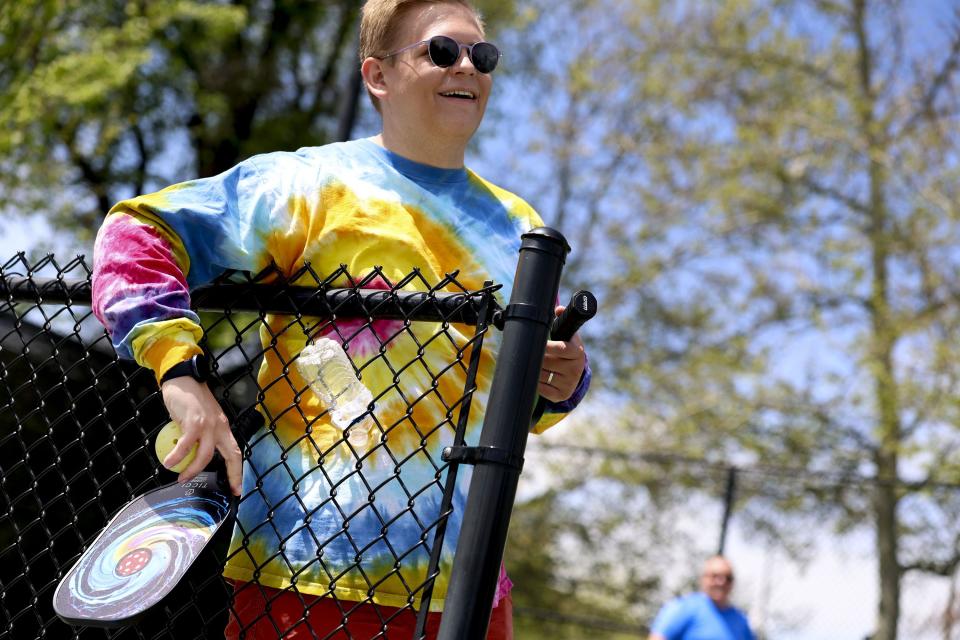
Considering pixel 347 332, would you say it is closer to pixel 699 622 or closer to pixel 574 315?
pixel 574 315

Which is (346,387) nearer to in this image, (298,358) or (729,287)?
(298,358)

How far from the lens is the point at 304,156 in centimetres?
181

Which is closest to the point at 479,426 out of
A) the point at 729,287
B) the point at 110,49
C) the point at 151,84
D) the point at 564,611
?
the point at 110,49

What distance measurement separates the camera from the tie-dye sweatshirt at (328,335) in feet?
5.02

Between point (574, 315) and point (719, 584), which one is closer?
point (574, 315)

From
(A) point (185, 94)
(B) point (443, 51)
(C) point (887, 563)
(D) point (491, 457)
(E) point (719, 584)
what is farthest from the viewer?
(A) point (185, 94)

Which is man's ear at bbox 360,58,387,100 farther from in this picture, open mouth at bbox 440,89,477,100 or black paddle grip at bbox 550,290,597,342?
black paddle grip at bbox 550,290,597,342

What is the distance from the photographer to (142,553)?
1.41m

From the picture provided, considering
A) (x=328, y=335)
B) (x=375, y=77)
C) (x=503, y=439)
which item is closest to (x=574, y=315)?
(x=503, y=439)

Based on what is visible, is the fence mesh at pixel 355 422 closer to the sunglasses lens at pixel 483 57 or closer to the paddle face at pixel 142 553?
the paddle face at pixel 142 553

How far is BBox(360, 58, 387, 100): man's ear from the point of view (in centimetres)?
192

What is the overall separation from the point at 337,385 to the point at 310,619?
1.15 feet

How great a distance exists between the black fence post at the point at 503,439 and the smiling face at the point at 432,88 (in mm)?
523

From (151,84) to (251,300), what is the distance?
10931 mm
